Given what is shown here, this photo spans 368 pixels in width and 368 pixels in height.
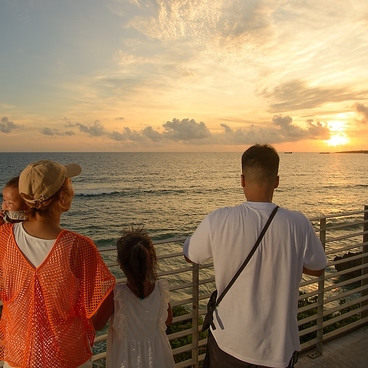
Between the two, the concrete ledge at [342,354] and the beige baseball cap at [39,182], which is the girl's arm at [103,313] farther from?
the concrete ledge at [342,354]

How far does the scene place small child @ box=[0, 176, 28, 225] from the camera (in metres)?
1.86

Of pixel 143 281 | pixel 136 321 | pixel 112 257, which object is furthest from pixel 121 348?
pixel 112 257

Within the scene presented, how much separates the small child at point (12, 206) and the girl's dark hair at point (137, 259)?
55 cm

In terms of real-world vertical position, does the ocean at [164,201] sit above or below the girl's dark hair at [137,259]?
below

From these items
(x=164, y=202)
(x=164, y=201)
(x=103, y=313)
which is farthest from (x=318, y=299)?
(x=164, y=201)

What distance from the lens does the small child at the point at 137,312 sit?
6.74ft

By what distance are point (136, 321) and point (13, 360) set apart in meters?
0.65

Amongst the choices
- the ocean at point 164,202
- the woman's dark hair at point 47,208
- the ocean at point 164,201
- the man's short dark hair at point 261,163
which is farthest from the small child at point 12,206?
the ocean at point 164,201

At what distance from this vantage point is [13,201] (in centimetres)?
191

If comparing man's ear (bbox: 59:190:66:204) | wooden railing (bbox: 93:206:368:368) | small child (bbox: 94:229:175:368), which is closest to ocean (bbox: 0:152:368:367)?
wooden railing (bbox: 93:206:368:368)

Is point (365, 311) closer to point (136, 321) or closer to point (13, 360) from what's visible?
point (136, 321)

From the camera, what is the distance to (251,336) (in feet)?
6.22

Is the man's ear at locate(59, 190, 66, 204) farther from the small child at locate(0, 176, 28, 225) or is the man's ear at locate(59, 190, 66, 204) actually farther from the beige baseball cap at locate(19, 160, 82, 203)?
the small child at locate(0, 176, 28, 225)

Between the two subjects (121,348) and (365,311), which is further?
(365,311)
